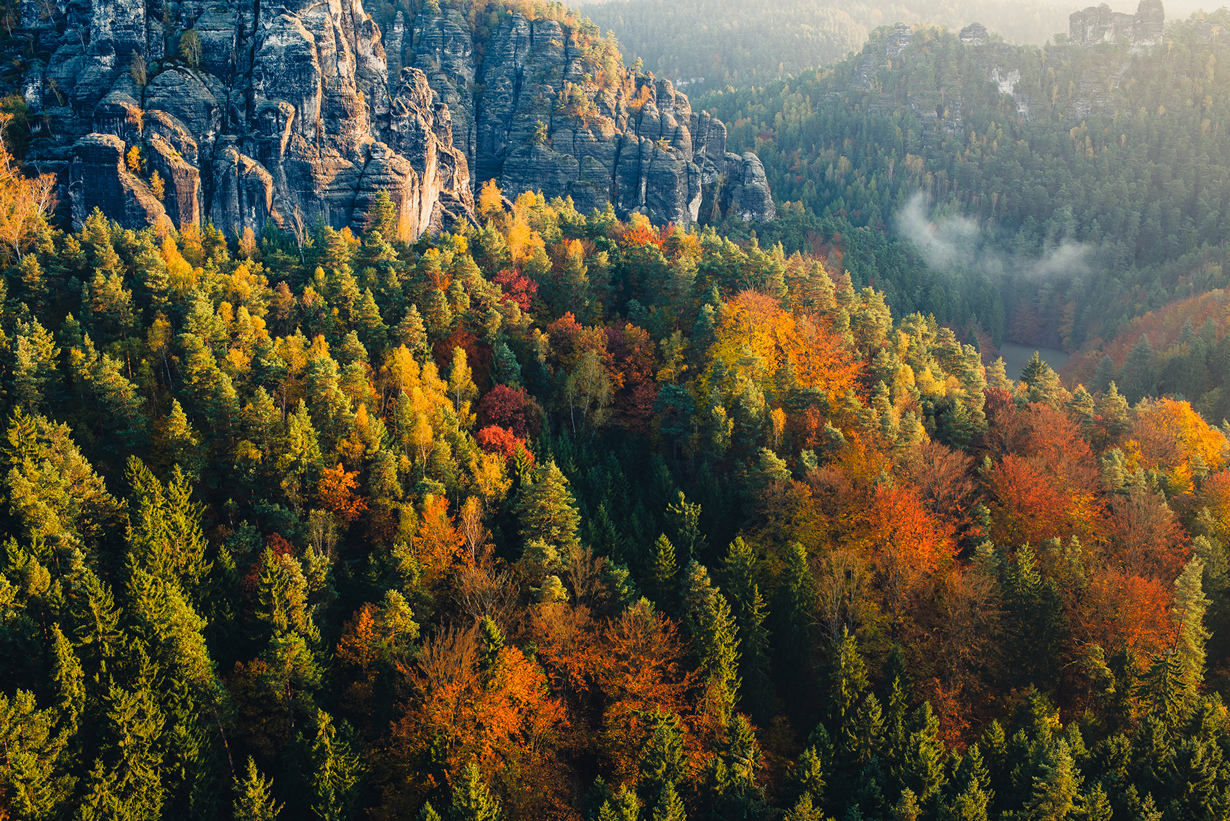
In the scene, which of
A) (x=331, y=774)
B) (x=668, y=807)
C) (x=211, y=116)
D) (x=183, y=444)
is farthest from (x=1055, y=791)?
(x=211, y=116)

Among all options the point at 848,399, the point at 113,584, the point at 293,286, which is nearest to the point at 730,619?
the point at 848,399

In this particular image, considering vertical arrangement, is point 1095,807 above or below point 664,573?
below

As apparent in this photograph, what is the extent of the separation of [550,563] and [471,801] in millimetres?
13866

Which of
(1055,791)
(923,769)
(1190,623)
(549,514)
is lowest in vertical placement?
(923,769)

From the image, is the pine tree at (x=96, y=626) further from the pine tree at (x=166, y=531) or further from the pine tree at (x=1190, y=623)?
the pine tree at (x=1190, y=623)

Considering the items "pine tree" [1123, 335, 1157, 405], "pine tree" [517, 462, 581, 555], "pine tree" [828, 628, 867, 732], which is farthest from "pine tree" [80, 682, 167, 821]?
"pine tree" [1123, 335, 1157, 405]

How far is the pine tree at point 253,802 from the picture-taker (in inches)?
1324

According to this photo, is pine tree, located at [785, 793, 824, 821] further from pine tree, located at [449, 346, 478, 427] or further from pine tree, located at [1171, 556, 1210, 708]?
pine tree, located at [449, 346, 478, 427]

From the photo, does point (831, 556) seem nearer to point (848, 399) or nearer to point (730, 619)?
point (730, 619)

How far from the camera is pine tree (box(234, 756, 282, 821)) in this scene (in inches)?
1324

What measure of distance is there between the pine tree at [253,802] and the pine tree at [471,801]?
7601 millimetres

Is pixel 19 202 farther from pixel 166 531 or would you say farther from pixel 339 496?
pixel 339 496

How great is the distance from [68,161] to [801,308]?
6823cm

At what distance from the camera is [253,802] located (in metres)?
33.8
